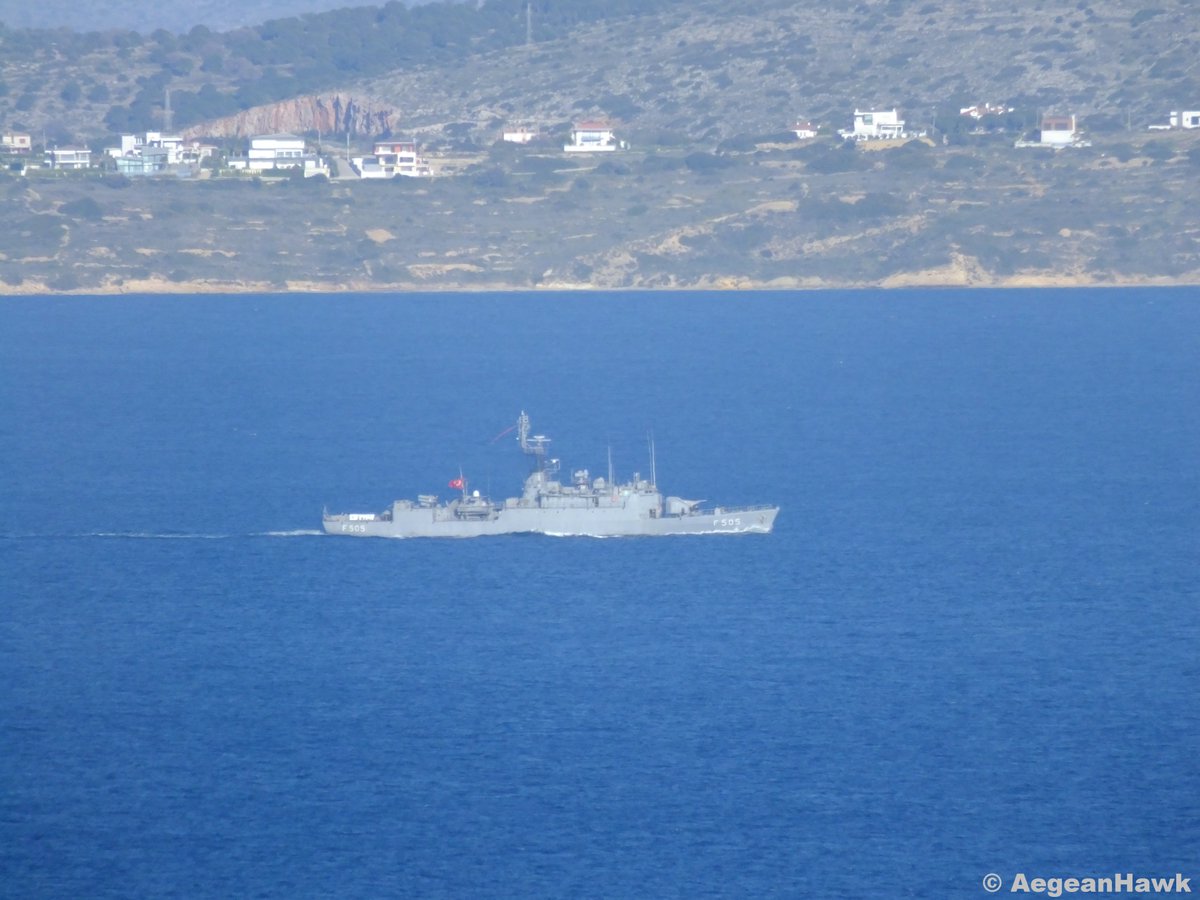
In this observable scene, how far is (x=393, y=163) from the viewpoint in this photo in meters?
186

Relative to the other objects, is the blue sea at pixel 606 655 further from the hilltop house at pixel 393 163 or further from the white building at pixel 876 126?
→ the white building at pixel 876 126

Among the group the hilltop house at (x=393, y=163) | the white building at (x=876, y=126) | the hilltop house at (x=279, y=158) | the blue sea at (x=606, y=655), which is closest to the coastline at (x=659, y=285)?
the hilltop house at (x=393, y=163)

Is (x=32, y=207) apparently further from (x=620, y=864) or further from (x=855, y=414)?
(x=620, y=864)

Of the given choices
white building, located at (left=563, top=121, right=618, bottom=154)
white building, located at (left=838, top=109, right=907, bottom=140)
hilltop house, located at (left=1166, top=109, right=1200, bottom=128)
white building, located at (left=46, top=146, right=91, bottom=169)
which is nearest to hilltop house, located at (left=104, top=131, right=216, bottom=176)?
white building, located at (left=46, top=146, right=91, bottom=169)

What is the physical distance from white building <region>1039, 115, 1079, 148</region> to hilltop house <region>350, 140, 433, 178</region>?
5456 centimetres

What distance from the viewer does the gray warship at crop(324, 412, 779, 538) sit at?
226ft

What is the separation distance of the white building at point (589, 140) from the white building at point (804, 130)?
56.1 ft

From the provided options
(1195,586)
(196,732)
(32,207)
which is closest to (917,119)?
(32,207)

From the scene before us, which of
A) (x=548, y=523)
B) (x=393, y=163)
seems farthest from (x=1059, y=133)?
(x=548, y=523)

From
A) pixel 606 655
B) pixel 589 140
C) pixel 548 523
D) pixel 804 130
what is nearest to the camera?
pixel 606 655

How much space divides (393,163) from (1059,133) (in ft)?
194

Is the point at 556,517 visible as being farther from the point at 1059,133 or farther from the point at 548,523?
the point at 1059,133

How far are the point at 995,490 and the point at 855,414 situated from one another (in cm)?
2253

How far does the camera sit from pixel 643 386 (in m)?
113
